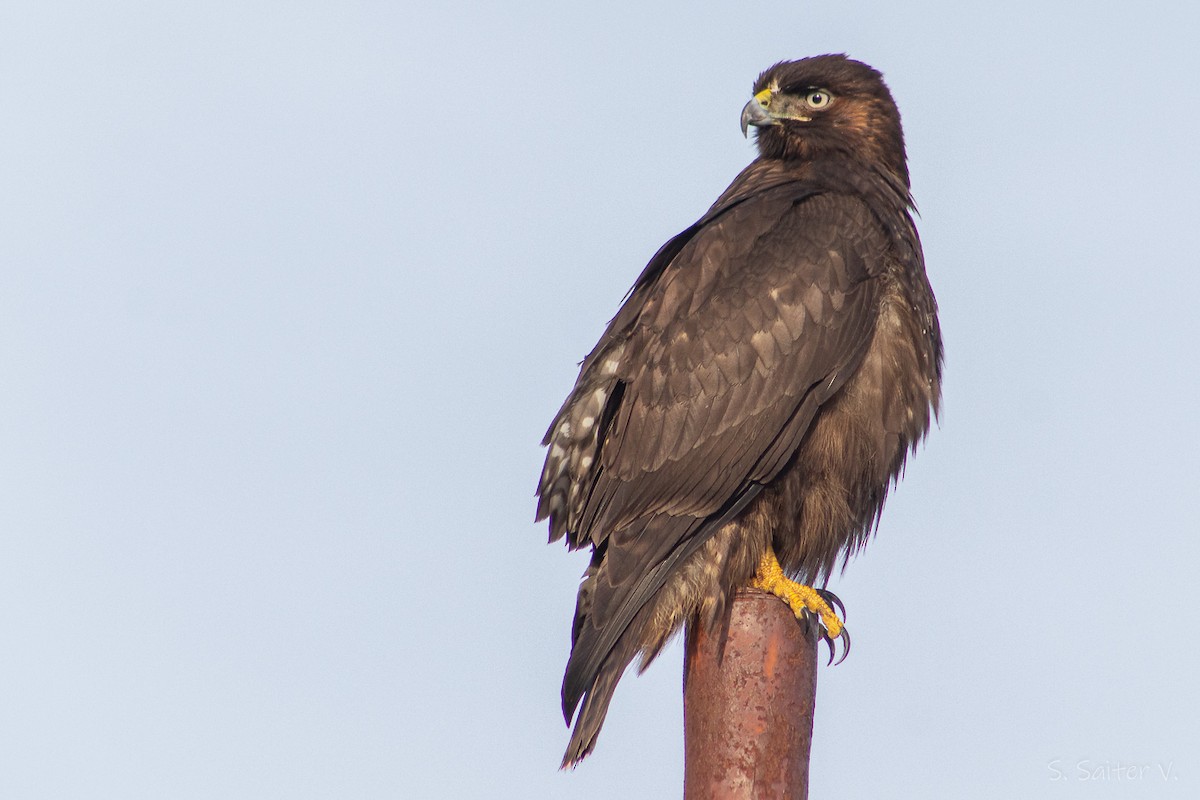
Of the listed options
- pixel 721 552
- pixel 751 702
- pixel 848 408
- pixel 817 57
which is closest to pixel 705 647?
pixel 751 702

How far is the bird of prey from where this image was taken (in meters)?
5.78

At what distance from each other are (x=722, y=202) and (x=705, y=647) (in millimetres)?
2439

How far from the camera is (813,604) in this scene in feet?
18.4

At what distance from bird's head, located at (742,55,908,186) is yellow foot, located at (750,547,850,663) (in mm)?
2178

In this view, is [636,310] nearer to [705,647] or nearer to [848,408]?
[848,408]

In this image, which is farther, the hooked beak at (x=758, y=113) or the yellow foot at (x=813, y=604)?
the hooked beak at (x=758, y=113)

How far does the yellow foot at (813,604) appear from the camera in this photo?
221 inches

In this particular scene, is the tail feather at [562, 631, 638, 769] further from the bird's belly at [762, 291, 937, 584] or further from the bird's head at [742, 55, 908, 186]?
the bird's head at [742, 55, 908, 186]

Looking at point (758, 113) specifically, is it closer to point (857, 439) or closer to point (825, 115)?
point (825, 115)

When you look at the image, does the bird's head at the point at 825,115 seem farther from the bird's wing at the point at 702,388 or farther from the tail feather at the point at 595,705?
the tail feather at the point at 595,705

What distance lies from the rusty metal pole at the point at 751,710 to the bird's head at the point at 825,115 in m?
2.62

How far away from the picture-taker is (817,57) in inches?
286

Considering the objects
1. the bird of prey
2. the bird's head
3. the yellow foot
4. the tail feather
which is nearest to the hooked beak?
the bird's head

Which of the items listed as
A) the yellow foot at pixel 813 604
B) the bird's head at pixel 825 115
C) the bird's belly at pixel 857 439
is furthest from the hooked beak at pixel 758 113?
the yellow foot at pixel 813 604
